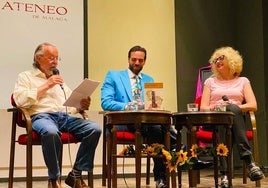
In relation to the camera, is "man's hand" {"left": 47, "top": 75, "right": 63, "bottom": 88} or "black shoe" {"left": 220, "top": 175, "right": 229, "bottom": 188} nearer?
"man's hand" {"left": 47, "top": 75, "right": 63, "bottom": 88}

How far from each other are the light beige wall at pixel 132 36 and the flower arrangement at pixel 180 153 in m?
2.06

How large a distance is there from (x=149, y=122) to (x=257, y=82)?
9.01 ft

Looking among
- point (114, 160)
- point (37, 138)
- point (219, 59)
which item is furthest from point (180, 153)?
point (219, 59)

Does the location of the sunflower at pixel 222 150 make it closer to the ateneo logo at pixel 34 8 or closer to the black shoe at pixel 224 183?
the black shoe at pixel 224 183

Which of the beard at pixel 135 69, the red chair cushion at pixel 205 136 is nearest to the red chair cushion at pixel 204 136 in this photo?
the red chair cushion at pixel 205 136

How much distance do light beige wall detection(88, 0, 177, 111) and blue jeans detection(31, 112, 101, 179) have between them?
1.65 meters

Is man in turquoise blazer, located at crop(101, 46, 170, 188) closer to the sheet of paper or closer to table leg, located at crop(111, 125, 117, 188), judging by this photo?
the sheet of paper

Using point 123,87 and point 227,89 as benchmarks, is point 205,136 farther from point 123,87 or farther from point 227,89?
point 123,87

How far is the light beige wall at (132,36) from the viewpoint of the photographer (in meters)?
5.17

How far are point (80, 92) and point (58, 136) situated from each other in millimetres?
372

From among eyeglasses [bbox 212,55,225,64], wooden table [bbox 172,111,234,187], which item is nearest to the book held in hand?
wooden table [bbox 172,111,234,187]

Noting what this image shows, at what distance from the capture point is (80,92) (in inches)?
132

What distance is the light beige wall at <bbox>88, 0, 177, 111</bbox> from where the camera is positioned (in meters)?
5.17

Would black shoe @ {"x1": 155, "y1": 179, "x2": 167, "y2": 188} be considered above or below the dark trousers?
below
